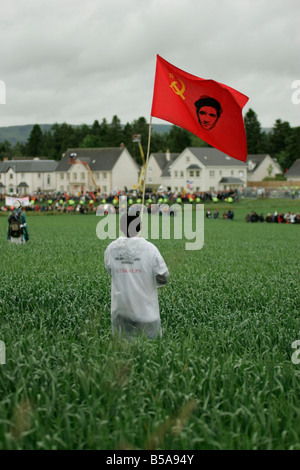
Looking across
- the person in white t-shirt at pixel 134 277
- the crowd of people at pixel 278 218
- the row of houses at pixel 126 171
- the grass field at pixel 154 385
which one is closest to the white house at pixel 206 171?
the row of houses at pixel 126 171

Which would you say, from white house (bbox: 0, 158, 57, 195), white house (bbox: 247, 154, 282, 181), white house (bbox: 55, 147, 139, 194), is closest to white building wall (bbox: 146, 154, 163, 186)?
white house (bbox: 55, 147, 139, 194)

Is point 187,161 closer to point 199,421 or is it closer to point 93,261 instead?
point 93,261

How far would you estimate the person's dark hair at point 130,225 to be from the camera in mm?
6137

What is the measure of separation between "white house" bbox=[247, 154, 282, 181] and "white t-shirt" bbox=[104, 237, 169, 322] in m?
120

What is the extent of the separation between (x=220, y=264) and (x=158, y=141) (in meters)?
131

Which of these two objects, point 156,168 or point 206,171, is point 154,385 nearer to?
point 206,171

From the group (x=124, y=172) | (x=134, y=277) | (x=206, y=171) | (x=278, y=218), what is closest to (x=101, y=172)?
(x=124, y=172)

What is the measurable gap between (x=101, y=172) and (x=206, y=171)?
22.1m

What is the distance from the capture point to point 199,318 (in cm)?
892

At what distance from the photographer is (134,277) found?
6.25m

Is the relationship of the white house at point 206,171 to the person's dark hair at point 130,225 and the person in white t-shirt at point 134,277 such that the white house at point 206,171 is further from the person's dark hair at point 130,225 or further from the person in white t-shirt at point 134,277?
the person's dark hair at point 130,225

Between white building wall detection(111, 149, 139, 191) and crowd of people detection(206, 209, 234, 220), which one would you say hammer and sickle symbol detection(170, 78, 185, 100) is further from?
white building wall detection(111, 149, 139, 191)
